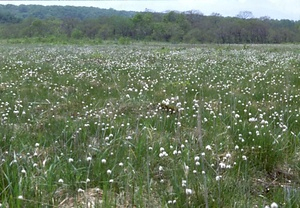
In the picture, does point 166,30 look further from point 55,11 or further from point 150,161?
point 55,11

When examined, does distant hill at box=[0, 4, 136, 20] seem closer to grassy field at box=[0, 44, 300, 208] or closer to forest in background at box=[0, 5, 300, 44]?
forest in background at box=[0, 5, 300, 44]

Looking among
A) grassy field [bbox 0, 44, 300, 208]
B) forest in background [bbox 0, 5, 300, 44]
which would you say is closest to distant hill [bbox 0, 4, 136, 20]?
forest in background [bbox 0, 5, 300, 44]

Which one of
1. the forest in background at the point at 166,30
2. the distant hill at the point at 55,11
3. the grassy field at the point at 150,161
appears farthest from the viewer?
the distant hill at the point at 55,11

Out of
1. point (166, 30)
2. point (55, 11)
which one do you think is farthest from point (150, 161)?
point (55, 11)

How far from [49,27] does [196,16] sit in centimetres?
4005

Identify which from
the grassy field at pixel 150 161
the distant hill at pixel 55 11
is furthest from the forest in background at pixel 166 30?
the distant hill at pixel 55 11

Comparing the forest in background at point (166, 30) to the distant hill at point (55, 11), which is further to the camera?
the distant hill at point (55, 11)

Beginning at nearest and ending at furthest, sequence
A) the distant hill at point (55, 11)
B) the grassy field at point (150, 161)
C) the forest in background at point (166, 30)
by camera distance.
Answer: the grassy field at point (150, 161)
the forest in background at point (166, 30)
the distant hill at point (55, 11)

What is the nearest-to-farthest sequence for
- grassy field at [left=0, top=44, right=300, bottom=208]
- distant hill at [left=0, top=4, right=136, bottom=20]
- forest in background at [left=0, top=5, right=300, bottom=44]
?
grassy field at [left=0, top=44, right=300, bottom=208] → forest in background at [left=0, top=5, right=300, bottom=44] → distant hill at [left=0, top=4, right=136, bottom=20]

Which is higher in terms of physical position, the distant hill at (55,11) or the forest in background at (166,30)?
the distant hill at (55,11)

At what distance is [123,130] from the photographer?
5.34m

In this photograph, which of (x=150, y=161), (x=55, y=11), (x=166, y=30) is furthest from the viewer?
(x=55, y=11)

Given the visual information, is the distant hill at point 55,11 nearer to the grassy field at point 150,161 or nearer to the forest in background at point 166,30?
the forest in background at point 166,30

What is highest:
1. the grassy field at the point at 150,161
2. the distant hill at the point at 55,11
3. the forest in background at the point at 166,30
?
the distant hill at the point at 55,11
